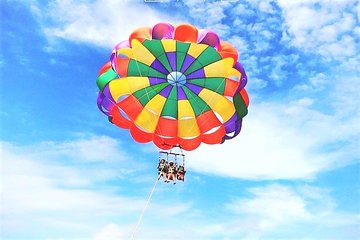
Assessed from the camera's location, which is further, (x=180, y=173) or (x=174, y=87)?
(x=174, y=87)

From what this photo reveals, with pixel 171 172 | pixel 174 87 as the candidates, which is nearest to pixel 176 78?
pixel 174 87

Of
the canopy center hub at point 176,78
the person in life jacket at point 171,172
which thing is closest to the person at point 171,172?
the person in life jacket at point 171,172

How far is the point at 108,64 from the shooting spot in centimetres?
2112

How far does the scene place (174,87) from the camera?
2141 cm

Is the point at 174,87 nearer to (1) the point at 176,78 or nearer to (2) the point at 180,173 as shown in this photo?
(1) the point at 176,78

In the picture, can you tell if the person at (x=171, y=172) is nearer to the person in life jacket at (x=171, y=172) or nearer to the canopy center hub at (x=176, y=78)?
the person in life jacket at (x=171, y=172)

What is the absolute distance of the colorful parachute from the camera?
64.5 feet

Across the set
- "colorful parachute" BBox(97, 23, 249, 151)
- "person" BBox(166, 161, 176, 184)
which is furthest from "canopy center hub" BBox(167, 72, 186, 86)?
"person" BBox(166, 161, 176, 184)

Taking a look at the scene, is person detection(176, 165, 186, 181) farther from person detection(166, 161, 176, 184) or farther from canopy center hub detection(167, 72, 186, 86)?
canopy center hub detection(167, 72, 186, 86)

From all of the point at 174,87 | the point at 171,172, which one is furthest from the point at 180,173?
→ the point at 174,87

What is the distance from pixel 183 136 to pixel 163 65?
294 centimetres

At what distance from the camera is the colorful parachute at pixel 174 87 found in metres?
19.7

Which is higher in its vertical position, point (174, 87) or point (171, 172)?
point (174, 87)

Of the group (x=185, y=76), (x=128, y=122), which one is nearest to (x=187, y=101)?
(x=185, y=76)
